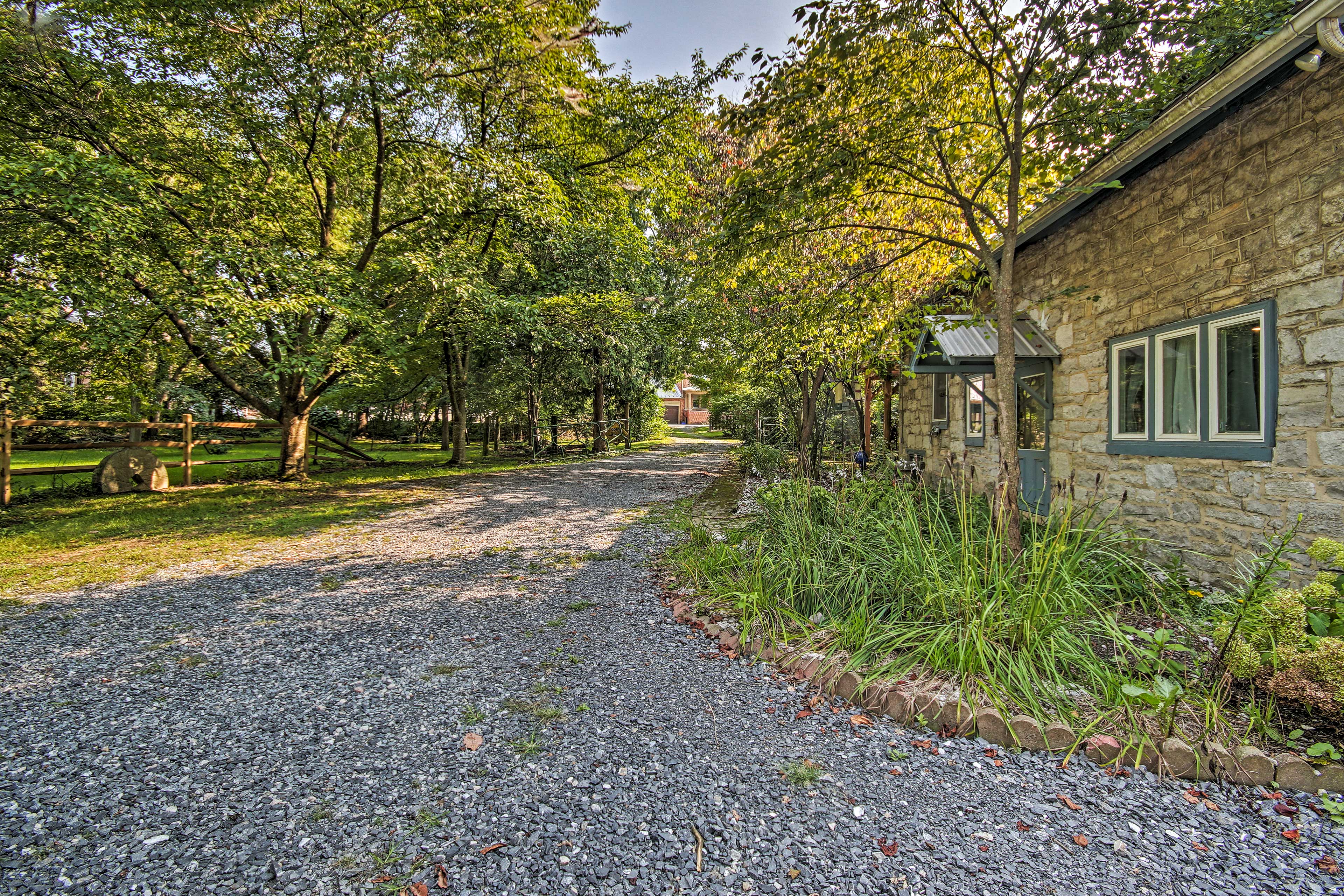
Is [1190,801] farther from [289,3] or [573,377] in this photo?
[573,377]

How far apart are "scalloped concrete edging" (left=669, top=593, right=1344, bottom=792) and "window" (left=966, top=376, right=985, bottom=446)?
19.0 feet

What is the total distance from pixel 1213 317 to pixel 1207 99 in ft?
4.97

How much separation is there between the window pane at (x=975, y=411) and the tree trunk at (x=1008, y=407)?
4232mm

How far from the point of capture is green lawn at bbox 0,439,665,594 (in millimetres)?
5148

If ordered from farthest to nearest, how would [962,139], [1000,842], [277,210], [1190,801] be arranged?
[277,210]
[962,139]
[1190,801]
[1000,842]

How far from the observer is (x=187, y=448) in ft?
34.3

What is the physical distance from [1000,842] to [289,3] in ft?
37.3

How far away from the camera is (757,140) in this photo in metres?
5.75

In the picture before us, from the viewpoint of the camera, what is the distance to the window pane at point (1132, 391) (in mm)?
4734

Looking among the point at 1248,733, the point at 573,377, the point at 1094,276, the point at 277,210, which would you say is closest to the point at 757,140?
the point at 1094,276

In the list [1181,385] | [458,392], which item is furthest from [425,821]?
[458,392]

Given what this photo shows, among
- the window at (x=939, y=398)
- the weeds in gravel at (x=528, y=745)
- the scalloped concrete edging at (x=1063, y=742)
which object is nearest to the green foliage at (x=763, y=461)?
the window at (x=939, y=398)

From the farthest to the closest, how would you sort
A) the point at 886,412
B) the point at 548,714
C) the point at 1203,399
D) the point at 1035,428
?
the point at 886,412 < the point at 1035,428 < the point at 1203,399 < the point at 548,714

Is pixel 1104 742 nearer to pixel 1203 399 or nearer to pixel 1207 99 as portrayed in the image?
pixel 1203 399
